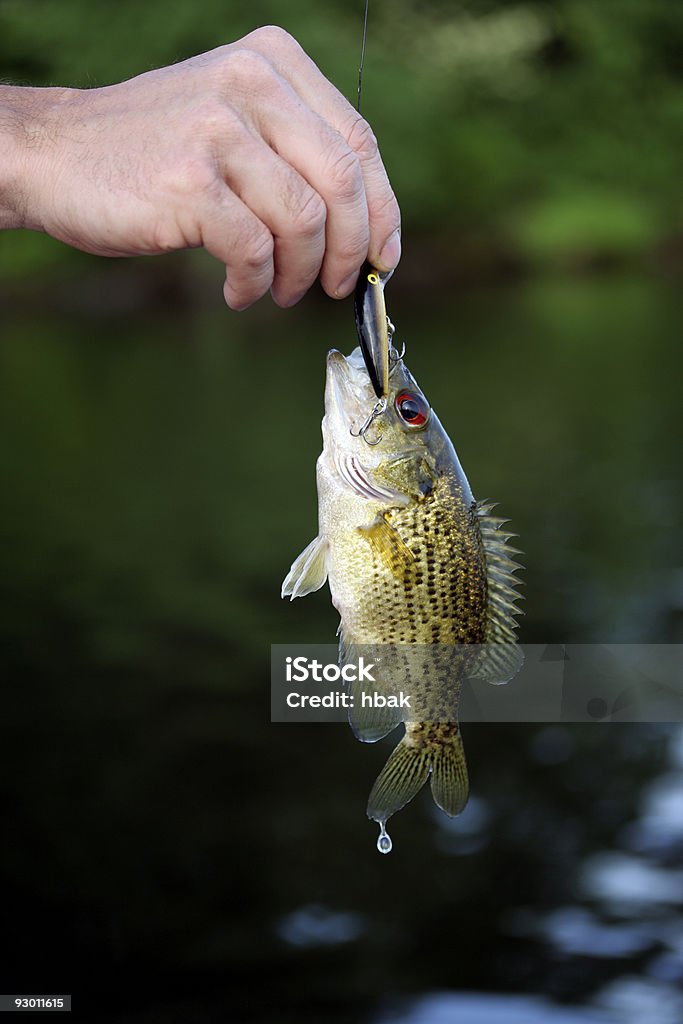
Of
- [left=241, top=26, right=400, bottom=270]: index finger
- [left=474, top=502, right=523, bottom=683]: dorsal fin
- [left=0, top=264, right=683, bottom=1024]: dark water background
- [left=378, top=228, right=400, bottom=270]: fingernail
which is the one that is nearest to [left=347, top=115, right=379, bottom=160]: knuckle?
[left=241, top=26, right=400, bottom=270]: index finger

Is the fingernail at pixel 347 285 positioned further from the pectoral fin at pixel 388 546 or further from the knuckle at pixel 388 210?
the pectoral fin at pixel 388 546

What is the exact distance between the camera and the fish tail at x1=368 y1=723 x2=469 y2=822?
266 centimetres

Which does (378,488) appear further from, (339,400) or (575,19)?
(575,19)

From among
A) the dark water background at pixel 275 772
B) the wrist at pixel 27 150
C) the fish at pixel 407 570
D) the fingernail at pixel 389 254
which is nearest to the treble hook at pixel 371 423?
the fish at pixel 407 570

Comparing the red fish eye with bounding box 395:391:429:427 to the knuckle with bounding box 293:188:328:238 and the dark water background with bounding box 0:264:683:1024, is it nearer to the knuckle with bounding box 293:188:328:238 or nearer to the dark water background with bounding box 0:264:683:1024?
the knuckle with bounding box 293:188:328:238

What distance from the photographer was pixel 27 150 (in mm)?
2270

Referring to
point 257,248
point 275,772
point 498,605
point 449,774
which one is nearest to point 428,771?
point 449,774

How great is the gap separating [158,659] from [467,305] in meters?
28.0

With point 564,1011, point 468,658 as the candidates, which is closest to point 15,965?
point 564,1011

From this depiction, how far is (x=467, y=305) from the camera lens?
128 feet

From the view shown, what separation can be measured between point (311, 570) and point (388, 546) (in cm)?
17

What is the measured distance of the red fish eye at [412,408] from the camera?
2814 millimetres

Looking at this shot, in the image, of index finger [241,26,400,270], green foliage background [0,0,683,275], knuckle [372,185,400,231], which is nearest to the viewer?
index finger [241,26,400,270]

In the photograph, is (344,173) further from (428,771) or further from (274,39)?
(428,771)
